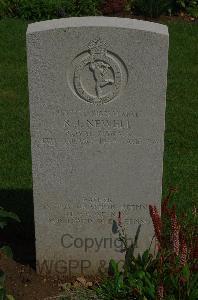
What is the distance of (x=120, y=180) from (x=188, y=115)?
3589 millimetres

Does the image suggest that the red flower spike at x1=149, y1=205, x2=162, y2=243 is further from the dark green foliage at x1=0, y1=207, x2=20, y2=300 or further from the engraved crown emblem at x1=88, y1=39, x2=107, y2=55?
the engraved crown emblem at x1=88, y1=39, x2=107, y2=55

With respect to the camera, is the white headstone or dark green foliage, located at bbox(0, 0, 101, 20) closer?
the white headstone

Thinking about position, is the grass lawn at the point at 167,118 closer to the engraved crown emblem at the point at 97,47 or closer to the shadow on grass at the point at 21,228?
the shadow on grass at the point at 21,228

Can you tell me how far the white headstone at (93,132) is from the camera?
4.65 metres

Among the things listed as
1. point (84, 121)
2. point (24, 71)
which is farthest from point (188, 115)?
point (84, 121)

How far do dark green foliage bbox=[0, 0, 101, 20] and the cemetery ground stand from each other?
0.90 feet

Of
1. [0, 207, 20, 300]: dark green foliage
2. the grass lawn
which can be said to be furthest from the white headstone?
the grass lawn

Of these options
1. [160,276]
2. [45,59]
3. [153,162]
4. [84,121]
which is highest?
[45,59]

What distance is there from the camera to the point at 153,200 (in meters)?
5.12

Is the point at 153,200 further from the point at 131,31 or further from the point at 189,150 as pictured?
the point at 189,150

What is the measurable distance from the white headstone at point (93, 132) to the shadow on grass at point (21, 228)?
0.38 metres

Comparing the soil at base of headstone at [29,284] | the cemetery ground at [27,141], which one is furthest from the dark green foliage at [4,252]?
the cemetery ground at [27,141]

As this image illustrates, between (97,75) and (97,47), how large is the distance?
0.20 meters

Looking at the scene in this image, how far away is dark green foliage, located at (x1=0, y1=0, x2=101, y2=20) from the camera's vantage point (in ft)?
38.2
